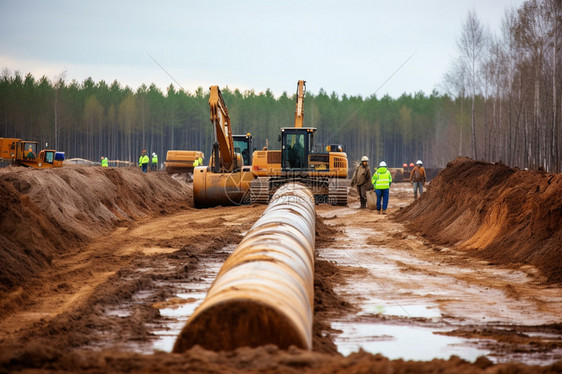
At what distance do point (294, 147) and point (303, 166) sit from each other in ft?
2.50

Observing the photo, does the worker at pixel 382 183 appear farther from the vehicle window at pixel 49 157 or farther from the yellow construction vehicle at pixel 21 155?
the yellow construction vehicle at pixel 21 155

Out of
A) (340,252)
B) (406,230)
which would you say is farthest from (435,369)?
(406,230)

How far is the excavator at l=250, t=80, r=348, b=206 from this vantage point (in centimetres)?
2359

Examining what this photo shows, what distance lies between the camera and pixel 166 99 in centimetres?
10225

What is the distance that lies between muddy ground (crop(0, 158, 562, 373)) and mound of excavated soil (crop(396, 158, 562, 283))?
0.04 meters

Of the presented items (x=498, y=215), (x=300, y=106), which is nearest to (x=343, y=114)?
(x=300, y=106)

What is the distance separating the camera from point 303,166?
23781mm

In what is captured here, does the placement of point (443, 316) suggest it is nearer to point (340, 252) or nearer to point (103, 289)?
point (103, 289)

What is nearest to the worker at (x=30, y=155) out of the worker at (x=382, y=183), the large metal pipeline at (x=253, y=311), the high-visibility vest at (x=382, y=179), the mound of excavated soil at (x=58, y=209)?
the mound of excavated soil at (x=58, y=209)

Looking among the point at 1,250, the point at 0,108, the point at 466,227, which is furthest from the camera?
the point at 0,108

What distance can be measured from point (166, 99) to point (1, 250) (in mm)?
94838

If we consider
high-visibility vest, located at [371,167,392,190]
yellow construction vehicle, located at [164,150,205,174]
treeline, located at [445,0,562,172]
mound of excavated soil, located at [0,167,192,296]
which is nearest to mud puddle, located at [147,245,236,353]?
mound of excavated soil, located at [0,167,192,296]

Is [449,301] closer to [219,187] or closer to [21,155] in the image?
[219,187]

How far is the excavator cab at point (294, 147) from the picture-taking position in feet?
77.4
